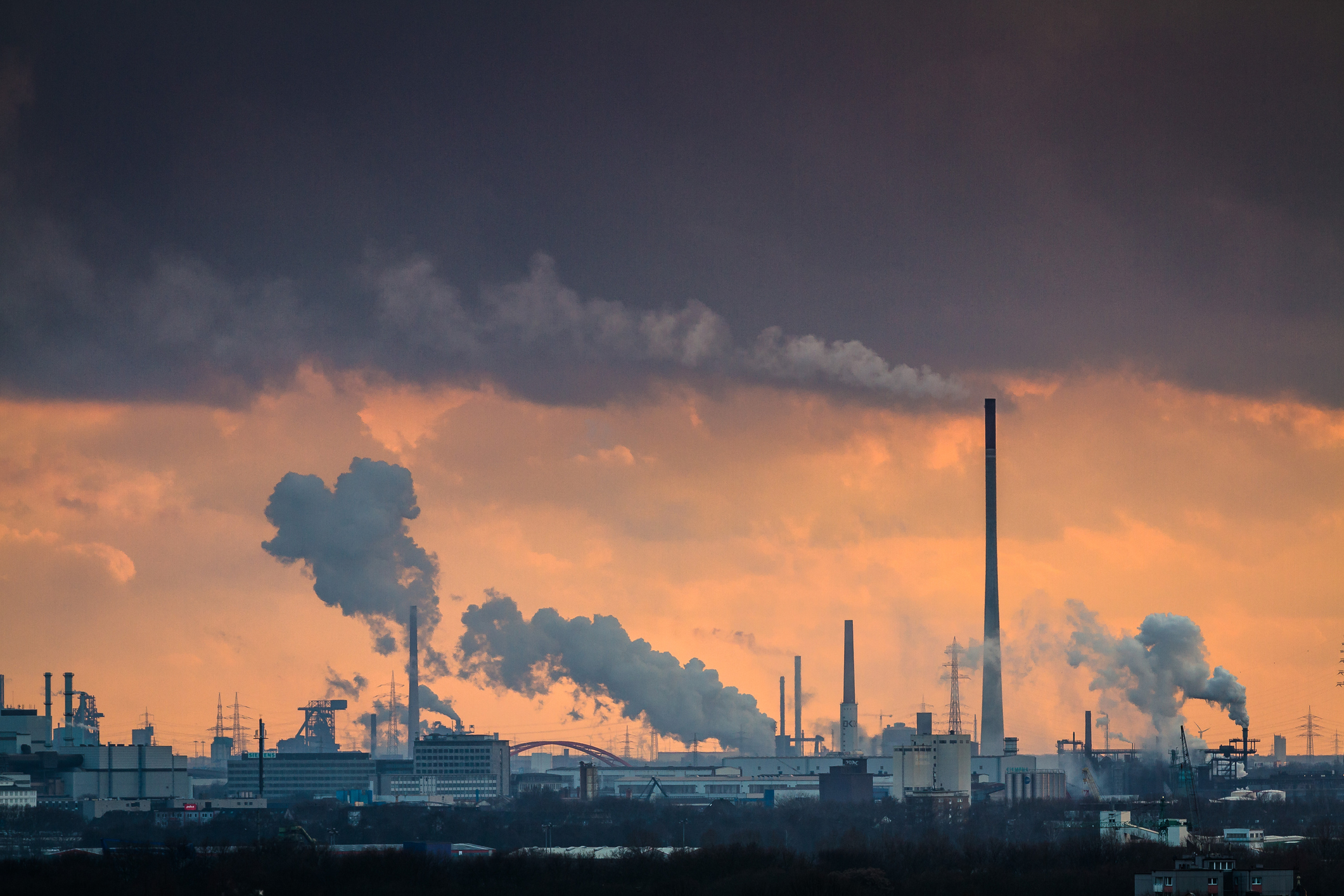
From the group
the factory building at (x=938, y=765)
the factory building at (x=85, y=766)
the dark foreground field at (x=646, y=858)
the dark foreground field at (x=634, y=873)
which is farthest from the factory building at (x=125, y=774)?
the dark foreground field at (x=634, y=873)

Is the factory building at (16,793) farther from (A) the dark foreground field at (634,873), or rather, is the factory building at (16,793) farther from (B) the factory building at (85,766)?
(A) the dark foreground field at (634,873)

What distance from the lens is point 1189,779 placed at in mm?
167625

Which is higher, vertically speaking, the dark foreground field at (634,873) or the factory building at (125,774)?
the dark foreground field at (634,873)

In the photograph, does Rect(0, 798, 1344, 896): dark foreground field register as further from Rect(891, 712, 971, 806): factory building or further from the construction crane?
Rect(891, 712, 971, 806): factory building

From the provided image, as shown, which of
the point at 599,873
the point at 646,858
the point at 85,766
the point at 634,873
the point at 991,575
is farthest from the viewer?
the point at 85,766

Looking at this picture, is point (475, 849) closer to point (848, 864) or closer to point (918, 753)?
point (848, 864)

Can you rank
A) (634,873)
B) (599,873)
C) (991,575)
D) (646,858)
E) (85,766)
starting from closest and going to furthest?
(599,873)
(634,873)
(646,858)
(991,575)
(85,766)

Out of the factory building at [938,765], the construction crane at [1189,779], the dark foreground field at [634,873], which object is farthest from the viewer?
the factory building at [938,765]

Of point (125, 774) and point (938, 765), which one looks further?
point (125, 774)

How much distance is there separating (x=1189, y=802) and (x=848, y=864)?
73330 mm

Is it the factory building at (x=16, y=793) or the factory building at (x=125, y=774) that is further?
the factory building at (x=125, y=774)

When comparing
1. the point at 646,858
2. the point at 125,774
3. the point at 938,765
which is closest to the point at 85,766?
the point at 125,774

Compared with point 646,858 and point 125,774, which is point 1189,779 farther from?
point 125,774

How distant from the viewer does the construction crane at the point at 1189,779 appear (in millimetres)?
145000
